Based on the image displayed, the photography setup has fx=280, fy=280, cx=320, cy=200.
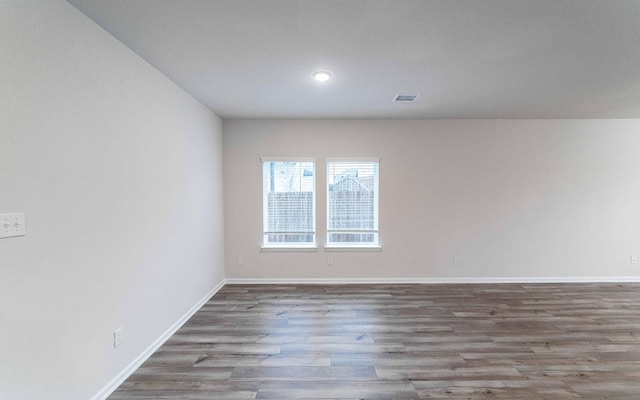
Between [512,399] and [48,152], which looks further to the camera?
[512,399]

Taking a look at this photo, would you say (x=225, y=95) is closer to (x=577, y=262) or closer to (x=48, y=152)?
(x=48, y=152)

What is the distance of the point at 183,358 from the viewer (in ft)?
7.82

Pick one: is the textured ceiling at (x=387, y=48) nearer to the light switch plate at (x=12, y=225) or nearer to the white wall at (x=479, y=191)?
the white wall at (x=479, y=191)

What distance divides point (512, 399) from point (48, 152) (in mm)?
3269

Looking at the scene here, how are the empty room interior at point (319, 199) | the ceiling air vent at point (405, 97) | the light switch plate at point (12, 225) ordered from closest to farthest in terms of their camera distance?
1. the light switch plate at point (12, 225)
2. the empty room interior at point (319, 199)
3. the ceiling air vent at point (405, 97)

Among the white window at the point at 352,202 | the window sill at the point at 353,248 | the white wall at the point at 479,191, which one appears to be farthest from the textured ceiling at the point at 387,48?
the window sill at the point at 353,248

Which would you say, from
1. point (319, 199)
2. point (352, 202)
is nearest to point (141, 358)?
point (319, 199)

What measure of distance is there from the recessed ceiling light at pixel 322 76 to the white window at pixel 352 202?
173 centimetres

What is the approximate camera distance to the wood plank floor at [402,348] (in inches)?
79.7

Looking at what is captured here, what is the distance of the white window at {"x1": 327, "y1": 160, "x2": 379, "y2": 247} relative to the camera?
173 inches

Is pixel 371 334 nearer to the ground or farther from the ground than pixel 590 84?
nearer to the ground

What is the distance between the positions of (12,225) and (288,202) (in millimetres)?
3215

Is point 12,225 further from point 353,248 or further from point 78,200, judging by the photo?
point 353,248

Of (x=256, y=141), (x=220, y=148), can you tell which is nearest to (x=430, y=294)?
(x=256, y=141)
